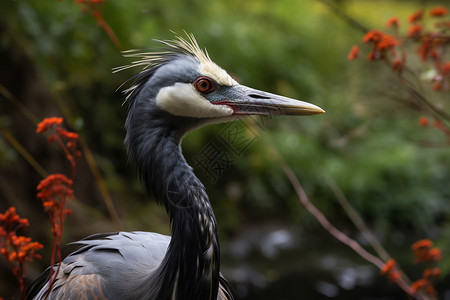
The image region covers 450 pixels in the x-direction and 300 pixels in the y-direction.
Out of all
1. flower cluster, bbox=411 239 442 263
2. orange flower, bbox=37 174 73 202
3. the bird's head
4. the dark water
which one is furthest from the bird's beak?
the dark water

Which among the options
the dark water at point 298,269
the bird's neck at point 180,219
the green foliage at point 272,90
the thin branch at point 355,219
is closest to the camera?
the bird's neck at point 180,219

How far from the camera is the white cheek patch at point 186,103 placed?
6.45 feet

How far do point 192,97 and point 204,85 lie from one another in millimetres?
84

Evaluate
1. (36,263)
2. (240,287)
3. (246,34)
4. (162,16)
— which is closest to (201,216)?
(36,263)

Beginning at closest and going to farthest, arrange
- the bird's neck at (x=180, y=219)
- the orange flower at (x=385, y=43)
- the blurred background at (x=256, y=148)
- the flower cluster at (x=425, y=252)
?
the bird's neck at (x=180, y=219)
the orange flower at (x=385, y=43)
the flower cluster at (x=425, y=252)
the blurred background at (x=256, y=148)

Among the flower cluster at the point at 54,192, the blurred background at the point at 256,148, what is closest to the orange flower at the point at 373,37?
the blurred background at the point at 256,148

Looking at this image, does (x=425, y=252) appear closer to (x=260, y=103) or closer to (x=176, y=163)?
(x=260, y=103)

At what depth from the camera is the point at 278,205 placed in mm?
6344

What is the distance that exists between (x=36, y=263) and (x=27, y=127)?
3.69 ft

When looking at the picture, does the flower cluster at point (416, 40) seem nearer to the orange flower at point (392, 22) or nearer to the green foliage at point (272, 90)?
the orange flower at point (392, 22)

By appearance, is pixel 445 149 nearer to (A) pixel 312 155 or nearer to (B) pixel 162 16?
(A) pixel 312 155

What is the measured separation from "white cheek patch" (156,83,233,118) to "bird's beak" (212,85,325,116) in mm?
33

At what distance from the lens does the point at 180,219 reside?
77.2 inches

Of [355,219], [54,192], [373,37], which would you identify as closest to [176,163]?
[54,192]
